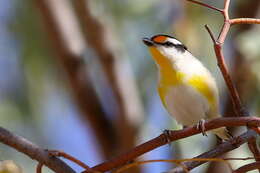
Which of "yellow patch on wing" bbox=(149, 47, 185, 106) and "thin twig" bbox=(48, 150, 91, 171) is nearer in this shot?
"thin twig" bbox=(48, 150, 91, 171)

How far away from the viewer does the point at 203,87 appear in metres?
1.68

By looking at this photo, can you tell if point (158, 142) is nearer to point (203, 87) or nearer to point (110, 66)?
point (203, 87)

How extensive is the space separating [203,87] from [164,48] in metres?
0.22

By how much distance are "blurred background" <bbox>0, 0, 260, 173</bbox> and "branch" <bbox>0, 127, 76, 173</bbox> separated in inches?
41.0

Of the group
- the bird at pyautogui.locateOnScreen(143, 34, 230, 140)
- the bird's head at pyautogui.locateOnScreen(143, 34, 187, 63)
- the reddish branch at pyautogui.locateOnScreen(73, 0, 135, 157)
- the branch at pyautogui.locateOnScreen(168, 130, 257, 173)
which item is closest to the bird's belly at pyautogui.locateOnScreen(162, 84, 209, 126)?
the bird at pyautogui.locateOnScreen(143, 34, 230, 140)

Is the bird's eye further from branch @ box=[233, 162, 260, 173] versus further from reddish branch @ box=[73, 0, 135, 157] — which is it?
branch @ box=[233, 162, 260, 173]

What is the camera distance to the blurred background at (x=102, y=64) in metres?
2.27

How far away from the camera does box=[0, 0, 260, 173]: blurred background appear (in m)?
2.27

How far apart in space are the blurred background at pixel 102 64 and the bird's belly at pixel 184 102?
0.93 feet

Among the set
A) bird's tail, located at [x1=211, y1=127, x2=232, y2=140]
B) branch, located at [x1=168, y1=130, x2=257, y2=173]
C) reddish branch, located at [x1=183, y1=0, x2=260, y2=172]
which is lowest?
bird's tail, located at [x1=211, y1=127, x2=232, y2=140]

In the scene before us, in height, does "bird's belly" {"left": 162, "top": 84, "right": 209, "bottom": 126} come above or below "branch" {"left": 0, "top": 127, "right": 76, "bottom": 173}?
below

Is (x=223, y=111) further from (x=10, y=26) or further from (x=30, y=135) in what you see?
(x=10, y=26)

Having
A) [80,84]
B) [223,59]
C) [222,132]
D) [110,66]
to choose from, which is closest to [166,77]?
[222,132]

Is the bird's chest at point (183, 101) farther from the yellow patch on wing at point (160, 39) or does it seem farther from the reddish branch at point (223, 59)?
A: the reddish branch at point (223, 59)
